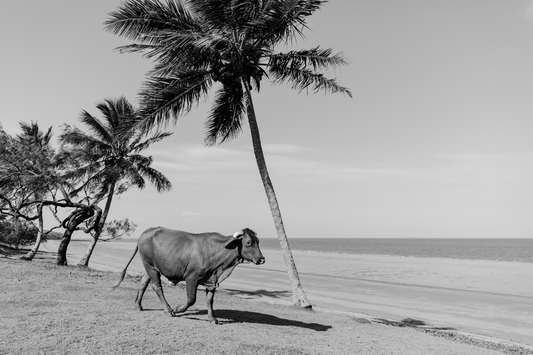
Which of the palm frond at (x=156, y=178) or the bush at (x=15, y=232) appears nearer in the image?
the palm frond at (x=156, y=178)

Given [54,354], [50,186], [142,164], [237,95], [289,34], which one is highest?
[289,34]

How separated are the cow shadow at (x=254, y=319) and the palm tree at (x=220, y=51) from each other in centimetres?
377

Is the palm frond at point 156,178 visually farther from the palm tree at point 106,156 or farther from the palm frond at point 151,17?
Answer: the palm frond at point 151,17

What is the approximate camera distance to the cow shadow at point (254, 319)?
9.54 metres

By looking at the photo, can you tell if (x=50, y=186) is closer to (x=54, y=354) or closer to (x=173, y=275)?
(x=173, y=275)

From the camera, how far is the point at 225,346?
281 inches

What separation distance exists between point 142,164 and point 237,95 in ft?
41.2

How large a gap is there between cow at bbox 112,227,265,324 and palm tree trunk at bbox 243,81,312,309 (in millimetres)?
5552

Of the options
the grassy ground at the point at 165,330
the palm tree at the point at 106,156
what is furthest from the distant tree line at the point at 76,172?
the grassy ground at the point at 165,330

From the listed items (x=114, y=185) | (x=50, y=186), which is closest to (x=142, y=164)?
(x=114, y=185)

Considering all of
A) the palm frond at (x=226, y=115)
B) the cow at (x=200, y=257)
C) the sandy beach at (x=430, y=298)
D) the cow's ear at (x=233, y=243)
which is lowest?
the sandy beach at (x=430, y=298)

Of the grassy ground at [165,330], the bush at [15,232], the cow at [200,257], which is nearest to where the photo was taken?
the grassy ground at [165,330]

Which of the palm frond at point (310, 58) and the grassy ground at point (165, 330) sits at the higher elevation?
the palm frond at point (310, 58)

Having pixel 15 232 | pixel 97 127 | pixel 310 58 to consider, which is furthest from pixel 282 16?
pixel 15 232
